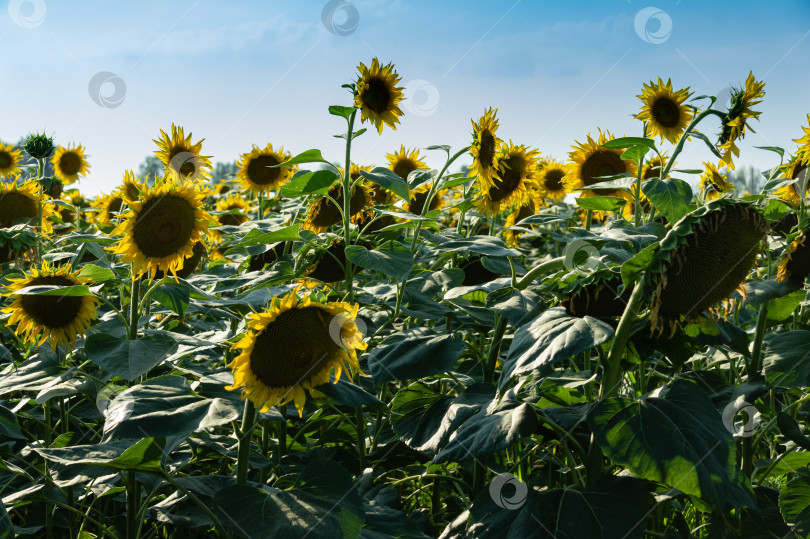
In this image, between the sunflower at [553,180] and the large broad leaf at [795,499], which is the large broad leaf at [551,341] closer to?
the large broad leaf at [795,499]

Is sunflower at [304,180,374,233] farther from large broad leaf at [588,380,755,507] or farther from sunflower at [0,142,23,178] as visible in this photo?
sunflower at [0,142,23,178]

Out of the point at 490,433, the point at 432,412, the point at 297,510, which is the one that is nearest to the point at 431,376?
the point at 432,412

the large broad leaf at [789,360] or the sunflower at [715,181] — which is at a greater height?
the sunflower at [715,181]

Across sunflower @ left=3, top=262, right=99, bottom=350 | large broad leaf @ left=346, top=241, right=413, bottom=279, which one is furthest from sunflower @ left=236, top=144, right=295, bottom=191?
→ large broad leaf @ left=346, top=241, right=413, bottom=279

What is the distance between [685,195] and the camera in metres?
1.96

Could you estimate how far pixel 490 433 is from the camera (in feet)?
4.46

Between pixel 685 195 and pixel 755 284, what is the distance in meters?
0.34

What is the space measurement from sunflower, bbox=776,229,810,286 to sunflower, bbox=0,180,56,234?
3.16m

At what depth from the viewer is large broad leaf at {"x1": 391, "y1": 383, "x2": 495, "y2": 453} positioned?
164cm

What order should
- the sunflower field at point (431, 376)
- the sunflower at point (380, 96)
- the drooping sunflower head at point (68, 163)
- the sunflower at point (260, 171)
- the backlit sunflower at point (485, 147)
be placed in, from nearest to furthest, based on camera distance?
the sunflower field at point (431, 376)
the sunflower at point (380, 96)
the backlit sunflower at point (485, 147)
the sunflower at point (260, 171)
the drooping sunflower head at point (68, 163)

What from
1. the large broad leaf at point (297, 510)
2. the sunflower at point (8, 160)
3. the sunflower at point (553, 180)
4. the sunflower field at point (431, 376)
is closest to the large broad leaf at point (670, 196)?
the sunflower field at point (431, 376)

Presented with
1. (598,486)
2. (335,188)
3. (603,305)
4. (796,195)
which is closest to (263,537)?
(598,486)

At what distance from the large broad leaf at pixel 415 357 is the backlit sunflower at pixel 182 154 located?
1650 millimetres

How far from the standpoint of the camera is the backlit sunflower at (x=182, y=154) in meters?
3.15
